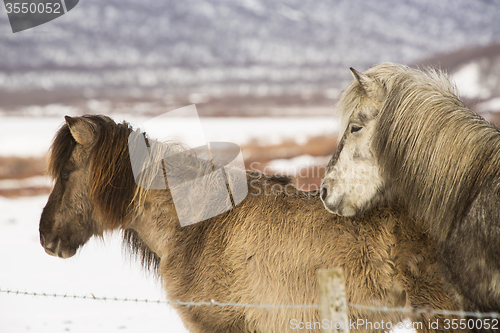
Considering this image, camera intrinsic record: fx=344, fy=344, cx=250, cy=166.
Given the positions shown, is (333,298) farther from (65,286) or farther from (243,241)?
(65,286)

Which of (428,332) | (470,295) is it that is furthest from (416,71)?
(428,332)

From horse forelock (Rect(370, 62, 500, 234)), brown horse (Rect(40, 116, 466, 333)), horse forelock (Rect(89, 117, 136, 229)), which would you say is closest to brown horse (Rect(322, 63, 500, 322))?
horse forelock (Rect(370, 62, 500, 234))

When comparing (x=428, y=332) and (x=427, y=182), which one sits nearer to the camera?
(x=428, y=332)

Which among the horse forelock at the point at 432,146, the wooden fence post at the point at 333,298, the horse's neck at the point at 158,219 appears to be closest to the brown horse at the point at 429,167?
the horse forelock at the point at 432,146

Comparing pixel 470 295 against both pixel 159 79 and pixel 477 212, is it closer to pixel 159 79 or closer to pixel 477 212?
pixel 477 212

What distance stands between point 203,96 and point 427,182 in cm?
953

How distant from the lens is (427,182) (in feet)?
6.84

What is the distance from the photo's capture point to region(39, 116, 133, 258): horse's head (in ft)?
8.11

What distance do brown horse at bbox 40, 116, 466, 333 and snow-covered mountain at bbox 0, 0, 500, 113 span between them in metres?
8.54

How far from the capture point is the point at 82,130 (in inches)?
97.1

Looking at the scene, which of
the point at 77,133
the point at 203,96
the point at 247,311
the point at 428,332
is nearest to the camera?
the point at 428,332

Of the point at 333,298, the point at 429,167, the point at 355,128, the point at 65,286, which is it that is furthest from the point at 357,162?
the point at 65,286

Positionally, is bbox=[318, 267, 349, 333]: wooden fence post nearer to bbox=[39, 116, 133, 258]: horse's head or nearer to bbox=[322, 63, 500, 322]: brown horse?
bbox=[322, 63, 500, 322]: brown horse

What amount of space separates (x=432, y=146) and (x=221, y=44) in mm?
12214
